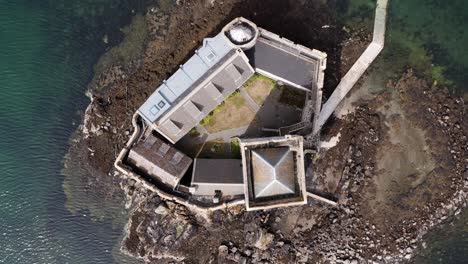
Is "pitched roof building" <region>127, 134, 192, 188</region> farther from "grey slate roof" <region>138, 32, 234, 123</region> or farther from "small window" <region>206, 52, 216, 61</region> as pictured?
"small window" <region>206, 52, 216, 61</region>

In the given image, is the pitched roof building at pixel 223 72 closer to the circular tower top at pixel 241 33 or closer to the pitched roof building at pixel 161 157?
the circular tower top at pixel 241 33

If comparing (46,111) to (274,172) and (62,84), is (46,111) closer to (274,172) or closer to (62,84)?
(62,84)

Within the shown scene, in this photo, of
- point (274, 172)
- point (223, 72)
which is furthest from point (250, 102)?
point (274, 172)

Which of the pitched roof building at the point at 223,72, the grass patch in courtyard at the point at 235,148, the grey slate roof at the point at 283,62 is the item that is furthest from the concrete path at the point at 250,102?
the grass patch in courtyard at the point at 235,148

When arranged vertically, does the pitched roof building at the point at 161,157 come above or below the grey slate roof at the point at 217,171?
above

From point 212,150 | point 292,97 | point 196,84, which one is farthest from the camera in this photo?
point 212,150

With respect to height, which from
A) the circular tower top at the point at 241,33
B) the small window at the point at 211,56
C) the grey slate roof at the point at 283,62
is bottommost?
the grey slate roof at the point at 283,62

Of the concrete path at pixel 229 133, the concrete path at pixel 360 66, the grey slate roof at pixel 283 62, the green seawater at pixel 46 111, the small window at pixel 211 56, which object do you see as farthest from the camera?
the green seawater at pixel 46 111
